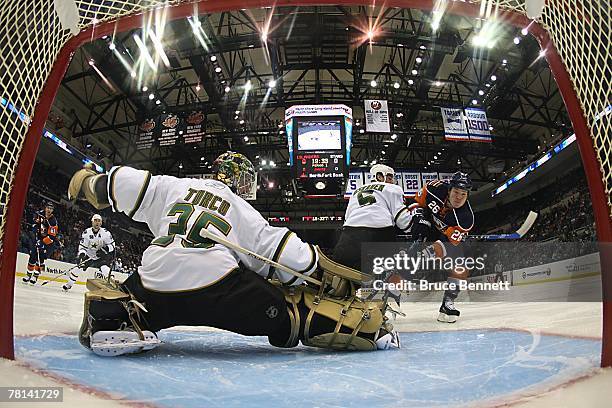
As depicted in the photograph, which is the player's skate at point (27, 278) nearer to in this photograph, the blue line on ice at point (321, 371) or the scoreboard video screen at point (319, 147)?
the scoreboard video screen at point (319, 147)

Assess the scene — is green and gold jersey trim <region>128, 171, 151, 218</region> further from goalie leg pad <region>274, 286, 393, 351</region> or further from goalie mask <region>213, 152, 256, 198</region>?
goalie leg pad <region>274, 286, 393, 351</region>

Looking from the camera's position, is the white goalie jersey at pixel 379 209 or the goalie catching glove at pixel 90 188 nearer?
the goalie catching glove at pixel 90 188

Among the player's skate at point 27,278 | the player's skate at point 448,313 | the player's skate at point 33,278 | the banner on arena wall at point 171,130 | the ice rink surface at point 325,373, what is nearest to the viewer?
the ice rink surface at point 325,373

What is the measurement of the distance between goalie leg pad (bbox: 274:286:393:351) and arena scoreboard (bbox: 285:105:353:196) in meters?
6.68

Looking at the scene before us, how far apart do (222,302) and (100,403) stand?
64 centimetres

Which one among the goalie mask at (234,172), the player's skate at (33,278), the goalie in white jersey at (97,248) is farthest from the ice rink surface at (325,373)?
the player's skate at (33,278)

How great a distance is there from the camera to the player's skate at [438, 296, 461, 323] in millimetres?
2811

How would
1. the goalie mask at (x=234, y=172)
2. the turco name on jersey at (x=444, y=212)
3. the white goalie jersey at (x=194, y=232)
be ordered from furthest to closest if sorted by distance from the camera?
the turco name on jersey at (x=444, y=212)
the goalie mask at (x=234, y=172)
the white goalie jersey at (x=194, y=232)

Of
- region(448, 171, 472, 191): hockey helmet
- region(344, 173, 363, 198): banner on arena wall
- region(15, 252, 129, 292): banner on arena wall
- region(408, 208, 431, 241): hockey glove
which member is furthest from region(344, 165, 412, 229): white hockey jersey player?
region(344, 173, 363, 198): banner on arena wall

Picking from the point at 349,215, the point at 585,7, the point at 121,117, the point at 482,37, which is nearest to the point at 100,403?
the point at 585,7

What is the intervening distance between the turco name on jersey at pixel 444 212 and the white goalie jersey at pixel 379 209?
0.21 metres

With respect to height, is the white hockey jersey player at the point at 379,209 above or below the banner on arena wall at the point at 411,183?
below

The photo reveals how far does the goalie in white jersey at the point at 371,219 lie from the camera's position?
2867mm

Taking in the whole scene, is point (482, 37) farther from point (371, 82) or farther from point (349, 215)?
point (349, 215)
